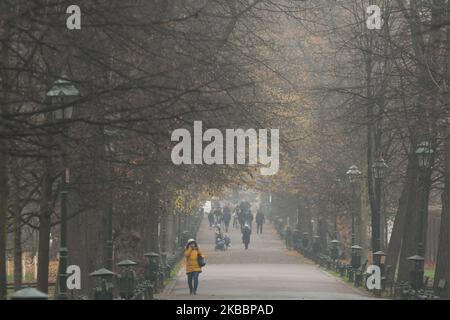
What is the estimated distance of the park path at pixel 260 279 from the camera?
34.5 metres

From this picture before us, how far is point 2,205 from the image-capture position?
21828mm

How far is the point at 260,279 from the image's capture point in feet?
141

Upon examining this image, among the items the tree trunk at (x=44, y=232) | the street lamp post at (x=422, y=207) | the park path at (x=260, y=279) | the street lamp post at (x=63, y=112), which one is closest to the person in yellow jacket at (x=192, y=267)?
the park path at (x=260, y=279)

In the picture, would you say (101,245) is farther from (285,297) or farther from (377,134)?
(377,134)

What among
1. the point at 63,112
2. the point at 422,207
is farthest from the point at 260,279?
the point at 63,112

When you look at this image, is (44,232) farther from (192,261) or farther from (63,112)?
(192,261)

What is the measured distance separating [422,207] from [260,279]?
10482 millimetres

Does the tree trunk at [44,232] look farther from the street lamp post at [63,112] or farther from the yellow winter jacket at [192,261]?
the yellow winter jacket at [192,261]

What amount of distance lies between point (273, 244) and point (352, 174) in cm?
3155

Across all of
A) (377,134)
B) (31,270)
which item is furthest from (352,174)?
(31,270)

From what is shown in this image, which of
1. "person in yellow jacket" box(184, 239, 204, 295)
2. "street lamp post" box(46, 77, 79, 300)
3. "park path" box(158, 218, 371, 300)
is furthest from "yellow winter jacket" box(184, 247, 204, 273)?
"street lamp post" box(46, 77, 79, 300)

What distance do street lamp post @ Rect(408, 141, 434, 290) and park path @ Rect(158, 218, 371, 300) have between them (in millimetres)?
2438

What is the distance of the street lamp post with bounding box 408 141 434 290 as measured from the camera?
101 feet

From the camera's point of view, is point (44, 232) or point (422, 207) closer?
point (44, 232)
